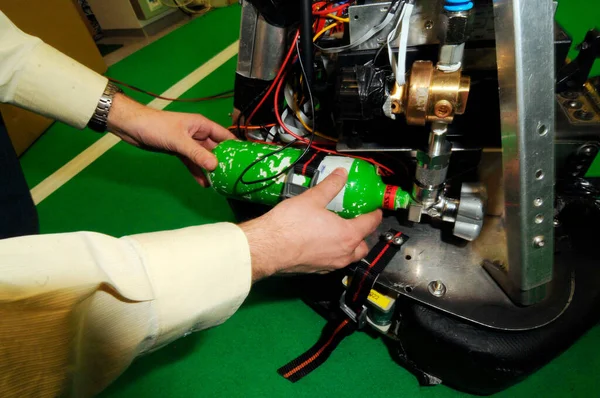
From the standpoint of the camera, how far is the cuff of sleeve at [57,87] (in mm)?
884

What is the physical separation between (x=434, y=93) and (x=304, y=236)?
0.33 meters

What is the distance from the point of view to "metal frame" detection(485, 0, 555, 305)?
38cm

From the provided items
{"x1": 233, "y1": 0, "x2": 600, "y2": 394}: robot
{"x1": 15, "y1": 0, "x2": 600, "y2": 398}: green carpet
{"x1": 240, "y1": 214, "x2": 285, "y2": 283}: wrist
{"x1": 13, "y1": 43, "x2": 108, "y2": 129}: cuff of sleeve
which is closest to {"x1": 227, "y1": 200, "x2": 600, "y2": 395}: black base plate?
{"x1": 233, "y1": 0, "x2": 600, "y2": 394}: robot

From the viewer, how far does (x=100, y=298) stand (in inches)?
17.1

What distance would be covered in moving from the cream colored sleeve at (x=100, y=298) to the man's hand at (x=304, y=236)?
0.04m

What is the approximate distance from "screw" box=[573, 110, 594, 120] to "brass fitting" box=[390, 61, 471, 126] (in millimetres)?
337

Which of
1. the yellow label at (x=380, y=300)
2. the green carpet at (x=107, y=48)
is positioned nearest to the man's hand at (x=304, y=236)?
the yellow label at (x=380, y=300)

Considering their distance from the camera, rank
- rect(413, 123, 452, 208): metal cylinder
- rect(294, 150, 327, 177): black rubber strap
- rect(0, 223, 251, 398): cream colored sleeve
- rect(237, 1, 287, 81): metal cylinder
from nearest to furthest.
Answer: rect(0, 223, 251, 398): cream colored sleeve → rect(413, 123, 452, 208): metal cylinder → rect(294, 150, 327, 177): black rubber strap → rect(237, 1, 287, 81): metal cylinder

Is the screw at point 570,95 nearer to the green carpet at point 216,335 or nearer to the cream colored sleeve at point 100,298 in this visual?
the green carpet at point 216,335

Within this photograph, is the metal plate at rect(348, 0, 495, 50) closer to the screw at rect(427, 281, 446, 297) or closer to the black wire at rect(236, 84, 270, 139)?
the black wire at rect(236, 84, 270, 139)

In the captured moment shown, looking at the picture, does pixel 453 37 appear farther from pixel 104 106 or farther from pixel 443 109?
pixel 104 106

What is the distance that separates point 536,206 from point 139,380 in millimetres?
1047

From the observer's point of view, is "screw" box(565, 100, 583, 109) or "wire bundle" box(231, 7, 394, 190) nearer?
"screw" box(565, 100, 583, 109)

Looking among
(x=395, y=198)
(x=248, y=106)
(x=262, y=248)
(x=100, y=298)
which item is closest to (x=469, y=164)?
(x=395, y=198)
